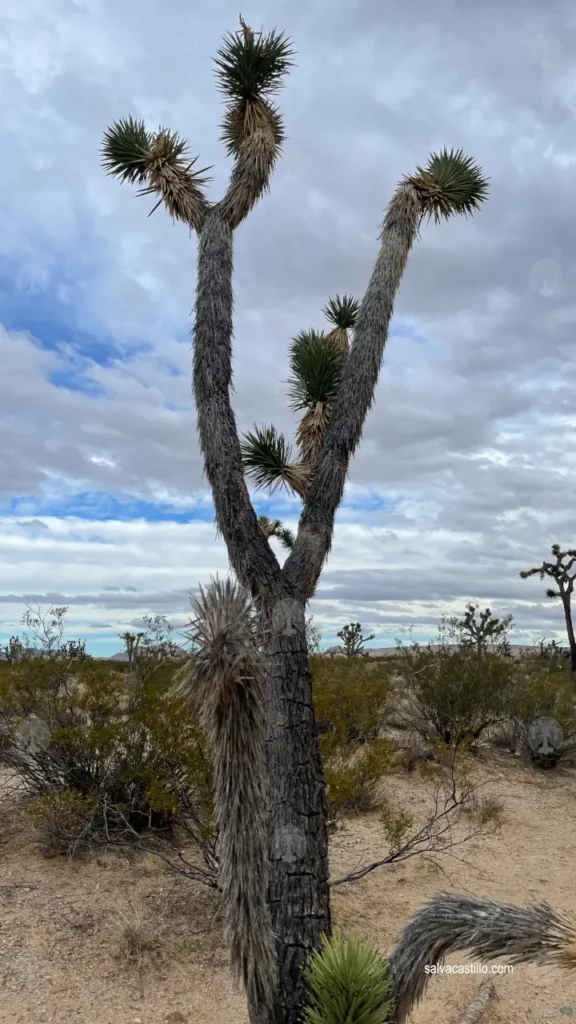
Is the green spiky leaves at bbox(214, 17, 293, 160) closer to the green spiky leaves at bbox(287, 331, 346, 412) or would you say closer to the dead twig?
the green spiky leaves at bbox(287, 331, 346, 412)

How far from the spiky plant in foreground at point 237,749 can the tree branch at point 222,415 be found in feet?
4.01

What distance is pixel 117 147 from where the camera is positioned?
7801 mm

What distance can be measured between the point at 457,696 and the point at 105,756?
21.4ft

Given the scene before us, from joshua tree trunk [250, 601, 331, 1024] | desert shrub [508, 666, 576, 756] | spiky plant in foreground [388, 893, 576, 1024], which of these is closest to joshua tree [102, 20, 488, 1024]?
joshua tree trunk [250, 601, 331, 1024]

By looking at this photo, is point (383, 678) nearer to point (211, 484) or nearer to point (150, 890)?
point (150, 890)

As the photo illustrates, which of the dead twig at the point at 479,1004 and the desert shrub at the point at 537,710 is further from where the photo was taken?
the desert shrub at the point at 537,710

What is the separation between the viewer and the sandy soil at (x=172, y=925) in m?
5.48

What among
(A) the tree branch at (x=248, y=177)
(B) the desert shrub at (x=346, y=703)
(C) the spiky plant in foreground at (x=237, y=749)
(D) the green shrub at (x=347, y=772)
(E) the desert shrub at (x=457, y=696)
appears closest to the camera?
(C) the spiky plant in foreground at (x=237, y=749)

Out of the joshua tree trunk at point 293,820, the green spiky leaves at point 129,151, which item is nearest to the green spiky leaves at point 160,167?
the green spiky leaves at point 129,151

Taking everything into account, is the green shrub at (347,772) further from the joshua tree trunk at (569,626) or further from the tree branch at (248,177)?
the joshua tree trunk at (569,626)

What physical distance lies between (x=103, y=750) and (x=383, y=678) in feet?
21.3

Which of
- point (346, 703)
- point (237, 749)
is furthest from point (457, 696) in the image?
point (237, 749)

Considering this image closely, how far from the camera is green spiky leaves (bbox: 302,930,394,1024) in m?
3.66

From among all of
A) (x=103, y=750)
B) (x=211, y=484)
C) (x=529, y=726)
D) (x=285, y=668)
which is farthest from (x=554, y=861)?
(x=211, y=484)
